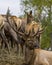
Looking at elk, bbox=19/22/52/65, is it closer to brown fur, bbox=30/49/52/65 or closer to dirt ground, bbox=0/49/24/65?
brown fur, bbox=30/49/52/65

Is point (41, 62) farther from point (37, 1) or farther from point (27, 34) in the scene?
point (37, 1)

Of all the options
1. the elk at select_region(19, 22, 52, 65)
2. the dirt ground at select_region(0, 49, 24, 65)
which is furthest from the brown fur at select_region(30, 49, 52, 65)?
the dirt ground at select_region(0, 49, 24, 65)

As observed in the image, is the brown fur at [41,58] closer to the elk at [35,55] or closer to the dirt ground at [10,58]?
the elk at [35,55]

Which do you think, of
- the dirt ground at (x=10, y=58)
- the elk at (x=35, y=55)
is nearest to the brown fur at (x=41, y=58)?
the elk at (x=35, y=55)

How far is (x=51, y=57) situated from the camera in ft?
41.7

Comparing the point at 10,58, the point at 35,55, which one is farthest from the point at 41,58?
the point at 10,58

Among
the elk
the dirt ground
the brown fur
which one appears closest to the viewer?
the elk

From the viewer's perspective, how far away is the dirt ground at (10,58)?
Answer: 1554 centimetres

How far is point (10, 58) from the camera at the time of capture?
16.1 m

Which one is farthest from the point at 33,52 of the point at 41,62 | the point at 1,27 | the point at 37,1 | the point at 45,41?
the point at 45,41

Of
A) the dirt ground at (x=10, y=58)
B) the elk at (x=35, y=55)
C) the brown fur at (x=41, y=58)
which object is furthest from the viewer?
the dirt ground at (x=10, y=58)

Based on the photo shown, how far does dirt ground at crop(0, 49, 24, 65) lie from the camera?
51.0ft

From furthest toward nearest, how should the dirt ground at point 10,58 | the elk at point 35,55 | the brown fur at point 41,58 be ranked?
the dirt ground at point 10,58, the brown fur at point 41,58, the elk at point 35,55

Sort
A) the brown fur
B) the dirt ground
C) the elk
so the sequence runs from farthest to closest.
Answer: the dirt ground → the brown fur → the elk
